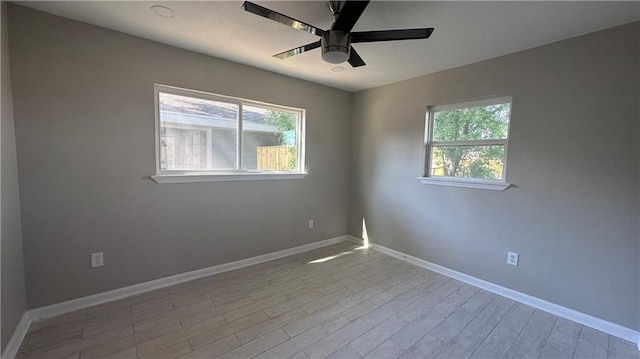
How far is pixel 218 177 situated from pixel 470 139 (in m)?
2.84

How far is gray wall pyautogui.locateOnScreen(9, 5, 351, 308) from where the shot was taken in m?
2.04

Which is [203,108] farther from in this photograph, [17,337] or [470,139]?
[470,139]

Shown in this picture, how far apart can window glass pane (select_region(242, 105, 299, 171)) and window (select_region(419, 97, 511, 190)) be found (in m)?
1.76

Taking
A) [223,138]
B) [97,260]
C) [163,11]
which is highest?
[163,11]

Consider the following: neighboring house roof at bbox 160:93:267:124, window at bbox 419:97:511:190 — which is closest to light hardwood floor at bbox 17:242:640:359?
window at bbox 419:97:511:190

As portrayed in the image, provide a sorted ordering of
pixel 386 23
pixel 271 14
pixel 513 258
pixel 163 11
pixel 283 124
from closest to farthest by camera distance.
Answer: pixel 271 14 < pixel 163 11 < pixel 386 23 < pixel 513 258 < pixel 283 124

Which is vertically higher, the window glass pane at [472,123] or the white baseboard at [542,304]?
the window glass pane at [472,123]

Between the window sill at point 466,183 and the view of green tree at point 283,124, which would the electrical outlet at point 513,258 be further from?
the view of green tree at point 283,124

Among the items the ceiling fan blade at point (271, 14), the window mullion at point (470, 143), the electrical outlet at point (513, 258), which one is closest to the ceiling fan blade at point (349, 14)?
the ceiling fan blade at point (271, 14)

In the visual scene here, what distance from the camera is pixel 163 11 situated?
1.96m

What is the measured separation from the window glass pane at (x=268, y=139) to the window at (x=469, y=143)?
1.76 m

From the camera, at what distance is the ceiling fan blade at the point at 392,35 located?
1.61m

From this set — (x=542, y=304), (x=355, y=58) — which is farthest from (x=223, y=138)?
(x=542, y=304)

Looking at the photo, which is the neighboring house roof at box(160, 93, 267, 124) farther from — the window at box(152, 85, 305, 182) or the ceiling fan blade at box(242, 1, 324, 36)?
the ceiling fan blade at box(242, 1, 324, 36)
